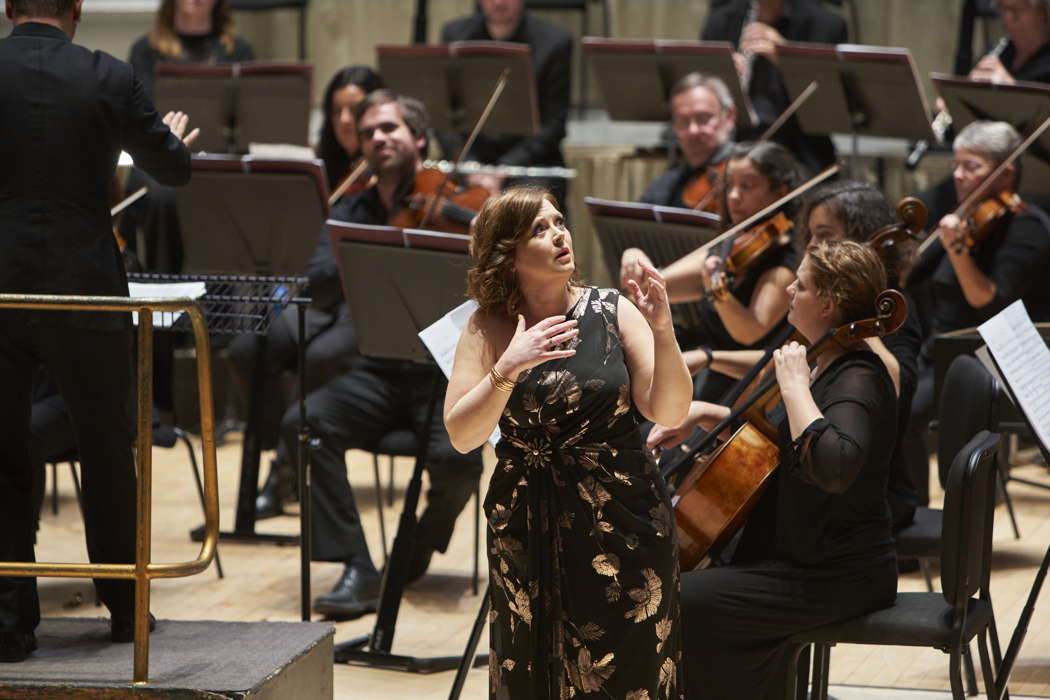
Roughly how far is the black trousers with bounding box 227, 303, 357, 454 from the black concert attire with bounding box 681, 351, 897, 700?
2192mm

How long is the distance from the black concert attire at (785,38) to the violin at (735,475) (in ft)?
9.56

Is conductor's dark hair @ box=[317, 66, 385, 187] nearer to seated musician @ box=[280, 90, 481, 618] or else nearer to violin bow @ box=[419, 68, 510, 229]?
violin bow @ box=[419, 68, 510, 229]

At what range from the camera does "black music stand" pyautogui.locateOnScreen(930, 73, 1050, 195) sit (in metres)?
4.77

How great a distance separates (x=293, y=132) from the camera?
552cm

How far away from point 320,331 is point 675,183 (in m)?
1.33

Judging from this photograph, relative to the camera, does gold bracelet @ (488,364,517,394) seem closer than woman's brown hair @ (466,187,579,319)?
Yes

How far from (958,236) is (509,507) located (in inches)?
99.3

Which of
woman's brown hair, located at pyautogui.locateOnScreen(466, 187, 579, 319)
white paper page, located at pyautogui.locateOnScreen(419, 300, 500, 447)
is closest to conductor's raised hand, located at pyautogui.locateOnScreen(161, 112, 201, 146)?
white paper page, located at pyautogui.locateOnScreen(419, 300, 500, 447)

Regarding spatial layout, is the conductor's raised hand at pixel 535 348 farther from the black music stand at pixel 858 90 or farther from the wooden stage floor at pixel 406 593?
the black music stand at pixel 858 90

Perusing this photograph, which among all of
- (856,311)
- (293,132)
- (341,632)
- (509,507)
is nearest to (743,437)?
(856,311)

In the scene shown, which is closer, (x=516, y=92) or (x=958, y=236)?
(x=958, y=236)

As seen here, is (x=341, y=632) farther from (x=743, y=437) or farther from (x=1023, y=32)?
(x=1023, y=32)

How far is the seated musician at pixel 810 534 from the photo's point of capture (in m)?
2.54

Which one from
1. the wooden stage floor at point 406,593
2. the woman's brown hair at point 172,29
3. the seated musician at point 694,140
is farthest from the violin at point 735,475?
the woman's brown hair at point 172,29
